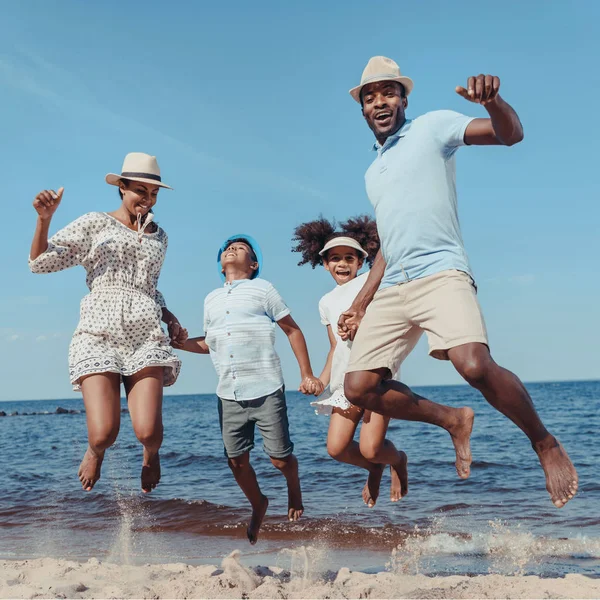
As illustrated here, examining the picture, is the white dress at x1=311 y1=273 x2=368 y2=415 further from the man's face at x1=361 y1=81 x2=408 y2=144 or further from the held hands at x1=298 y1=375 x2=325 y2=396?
the man's face at x1=361 y1=81 x2=408 y2=144

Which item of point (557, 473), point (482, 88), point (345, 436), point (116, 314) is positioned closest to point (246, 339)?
point (116, 314)

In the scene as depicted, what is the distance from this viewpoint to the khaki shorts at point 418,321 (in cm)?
417

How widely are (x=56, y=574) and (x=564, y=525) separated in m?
6.10

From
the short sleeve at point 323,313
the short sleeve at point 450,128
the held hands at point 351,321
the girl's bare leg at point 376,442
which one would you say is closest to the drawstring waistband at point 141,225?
the held hands at point 351,321

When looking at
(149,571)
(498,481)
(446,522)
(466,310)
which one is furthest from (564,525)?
(466,310)

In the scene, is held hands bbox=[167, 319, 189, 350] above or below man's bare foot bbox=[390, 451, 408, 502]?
above

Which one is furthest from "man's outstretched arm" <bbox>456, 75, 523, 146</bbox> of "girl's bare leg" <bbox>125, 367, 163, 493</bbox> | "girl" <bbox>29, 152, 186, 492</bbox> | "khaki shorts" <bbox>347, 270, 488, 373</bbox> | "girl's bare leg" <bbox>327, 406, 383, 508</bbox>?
"girl's bare leg" <bbox>125, 367, 163, 493</bbox>

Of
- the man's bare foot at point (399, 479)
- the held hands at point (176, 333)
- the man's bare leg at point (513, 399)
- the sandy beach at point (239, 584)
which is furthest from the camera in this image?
the man's bare foot at point (399, 479)

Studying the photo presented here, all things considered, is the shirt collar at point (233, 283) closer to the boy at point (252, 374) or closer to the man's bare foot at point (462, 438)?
the boy at point (252, 374)

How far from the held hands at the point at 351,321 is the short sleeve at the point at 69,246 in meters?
1.88

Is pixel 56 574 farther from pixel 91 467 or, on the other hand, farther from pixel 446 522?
pixel 446 522

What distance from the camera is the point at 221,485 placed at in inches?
516

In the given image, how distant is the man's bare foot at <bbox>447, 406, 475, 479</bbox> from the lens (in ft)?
15.1

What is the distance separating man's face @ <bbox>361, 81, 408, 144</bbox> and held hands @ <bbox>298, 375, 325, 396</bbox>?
193 cm
